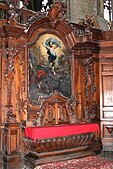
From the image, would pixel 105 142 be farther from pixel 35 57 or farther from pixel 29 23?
pixel 29 23

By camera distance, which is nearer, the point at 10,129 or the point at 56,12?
the point at 10,129

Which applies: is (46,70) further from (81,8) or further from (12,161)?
(81,8)

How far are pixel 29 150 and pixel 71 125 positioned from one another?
4.19ft

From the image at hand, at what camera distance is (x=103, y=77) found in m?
7.76

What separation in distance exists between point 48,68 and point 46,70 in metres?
0.09

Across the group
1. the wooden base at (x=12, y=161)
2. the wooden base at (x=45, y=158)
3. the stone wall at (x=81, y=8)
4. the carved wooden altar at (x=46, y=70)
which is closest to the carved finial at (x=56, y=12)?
the carved wooden altar at (x=46, y=70)

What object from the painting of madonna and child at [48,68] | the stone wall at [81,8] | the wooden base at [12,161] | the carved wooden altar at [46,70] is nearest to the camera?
the wooden base at [12,161]

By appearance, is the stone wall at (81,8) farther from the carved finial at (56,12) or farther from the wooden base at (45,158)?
the wooden base at (45,158)

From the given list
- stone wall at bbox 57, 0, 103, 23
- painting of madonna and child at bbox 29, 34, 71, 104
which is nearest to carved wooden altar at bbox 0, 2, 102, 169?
painting of madonna and child at bbox 29, 34, 71, 104

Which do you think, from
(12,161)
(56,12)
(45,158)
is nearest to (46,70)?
(56,12)

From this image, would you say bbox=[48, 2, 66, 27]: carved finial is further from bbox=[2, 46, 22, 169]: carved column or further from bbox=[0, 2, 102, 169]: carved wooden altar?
bbox=[2, 46, 22, 169]: carved column

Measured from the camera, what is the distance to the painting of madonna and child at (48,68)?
671 cm

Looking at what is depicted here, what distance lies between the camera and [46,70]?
22.7ft

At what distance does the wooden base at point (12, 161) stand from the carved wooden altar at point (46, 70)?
0.19 meters
